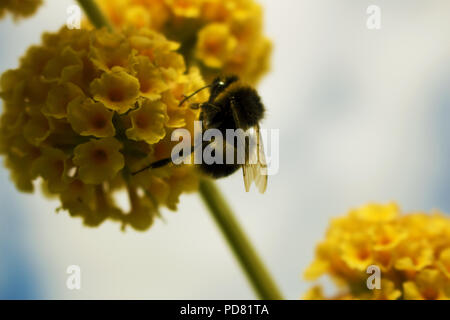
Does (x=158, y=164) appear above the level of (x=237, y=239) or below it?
above

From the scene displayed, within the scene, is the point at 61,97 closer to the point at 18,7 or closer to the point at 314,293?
the point at 18,7

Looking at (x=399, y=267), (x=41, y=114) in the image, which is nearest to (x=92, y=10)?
(x=41, y=114)

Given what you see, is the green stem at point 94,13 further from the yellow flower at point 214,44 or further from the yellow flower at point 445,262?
the yellow flower at point 445,262


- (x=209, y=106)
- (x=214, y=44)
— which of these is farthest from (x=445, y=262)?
(x=214, y=44)

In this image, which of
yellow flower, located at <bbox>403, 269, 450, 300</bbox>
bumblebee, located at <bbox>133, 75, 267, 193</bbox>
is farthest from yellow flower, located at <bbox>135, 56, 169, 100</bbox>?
yellow flower, located at <bbox>403, 269, 450, 300</bbox>

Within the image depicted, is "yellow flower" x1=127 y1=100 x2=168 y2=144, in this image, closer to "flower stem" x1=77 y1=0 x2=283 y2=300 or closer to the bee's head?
the bee's head

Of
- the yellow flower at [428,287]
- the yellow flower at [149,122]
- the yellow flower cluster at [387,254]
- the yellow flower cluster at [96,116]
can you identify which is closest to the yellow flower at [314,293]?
the yellow flower cluster at [387,254]
